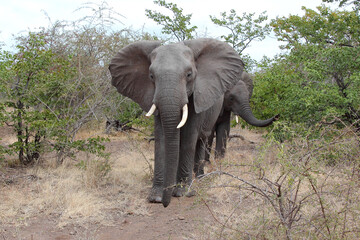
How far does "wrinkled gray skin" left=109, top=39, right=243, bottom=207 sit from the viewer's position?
505 cm

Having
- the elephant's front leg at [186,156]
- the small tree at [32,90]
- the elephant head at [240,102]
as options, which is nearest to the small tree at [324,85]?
the elephant head at [240,102]

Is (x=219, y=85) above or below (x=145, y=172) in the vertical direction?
above

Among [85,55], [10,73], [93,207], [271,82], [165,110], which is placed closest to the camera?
[165,110]

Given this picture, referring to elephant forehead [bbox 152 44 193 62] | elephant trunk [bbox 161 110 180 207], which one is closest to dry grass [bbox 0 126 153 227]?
elephant trunk [bbox 161 110 180 207]

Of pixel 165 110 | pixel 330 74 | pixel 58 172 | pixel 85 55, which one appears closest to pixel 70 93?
pixel 85 55

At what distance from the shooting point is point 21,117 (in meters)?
7.45

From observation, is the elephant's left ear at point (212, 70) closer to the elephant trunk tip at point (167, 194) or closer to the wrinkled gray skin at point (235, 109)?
the elephant trunk tip at point (167, 194)

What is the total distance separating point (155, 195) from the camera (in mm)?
5820

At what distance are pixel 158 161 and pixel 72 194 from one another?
1325mm

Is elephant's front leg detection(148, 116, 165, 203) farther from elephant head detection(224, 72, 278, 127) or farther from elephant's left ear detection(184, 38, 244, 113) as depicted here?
elephant head detection(224, 72, 278, 127)

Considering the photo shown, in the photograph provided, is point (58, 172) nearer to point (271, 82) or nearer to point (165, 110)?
point (165, 110)

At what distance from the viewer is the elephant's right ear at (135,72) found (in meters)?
6.01

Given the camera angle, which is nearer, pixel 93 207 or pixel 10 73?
pixel 93 207

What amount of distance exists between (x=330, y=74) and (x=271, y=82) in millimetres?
1742
